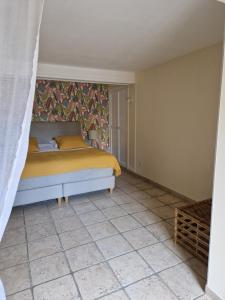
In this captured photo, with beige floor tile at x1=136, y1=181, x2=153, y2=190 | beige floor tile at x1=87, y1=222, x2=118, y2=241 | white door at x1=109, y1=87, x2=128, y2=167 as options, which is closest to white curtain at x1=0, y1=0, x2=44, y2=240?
beige floor tile at x1=87, y1=222, x2=118, y2=241

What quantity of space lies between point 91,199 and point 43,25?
2454mm

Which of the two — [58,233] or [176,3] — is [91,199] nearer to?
[58,233]

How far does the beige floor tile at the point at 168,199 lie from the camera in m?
3.23

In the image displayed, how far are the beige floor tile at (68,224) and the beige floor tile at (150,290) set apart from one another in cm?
109

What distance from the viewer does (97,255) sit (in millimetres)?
2051

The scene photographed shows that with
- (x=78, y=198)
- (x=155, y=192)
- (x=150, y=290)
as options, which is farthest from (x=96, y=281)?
(x=155, y=192)

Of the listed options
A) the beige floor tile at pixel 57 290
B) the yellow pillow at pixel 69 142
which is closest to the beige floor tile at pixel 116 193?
the yellow pillow at pixel 69 142

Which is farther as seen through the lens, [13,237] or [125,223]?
[125,223]

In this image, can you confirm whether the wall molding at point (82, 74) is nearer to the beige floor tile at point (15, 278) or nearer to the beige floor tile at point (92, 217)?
the beige floor tile at point (92, 217)

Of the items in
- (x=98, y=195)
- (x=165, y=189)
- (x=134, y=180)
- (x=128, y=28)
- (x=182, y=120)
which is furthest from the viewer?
(x=134, y=180)

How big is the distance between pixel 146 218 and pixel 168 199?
28.8 inches

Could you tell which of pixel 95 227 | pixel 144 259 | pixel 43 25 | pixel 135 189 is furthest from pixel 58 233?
pixel 43 25

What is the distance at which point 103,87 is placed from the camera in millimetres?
5246

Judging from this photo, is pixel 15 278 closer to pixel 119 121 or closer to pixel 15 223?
pixel 15 223
